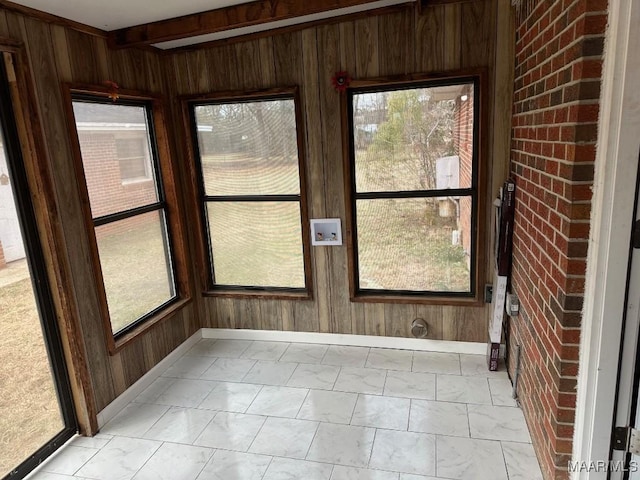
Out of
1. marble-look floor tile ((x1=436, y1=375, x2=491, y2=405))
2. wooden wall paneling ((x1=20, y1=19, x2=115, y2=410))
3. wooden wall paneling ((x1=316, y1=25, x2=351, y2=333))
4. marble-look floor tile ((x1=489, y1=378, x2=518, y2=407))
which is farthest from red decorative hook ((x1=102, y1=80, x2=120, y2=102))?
marble-look floor tile ((x1=489, y1=378, x2=518, y2=407))

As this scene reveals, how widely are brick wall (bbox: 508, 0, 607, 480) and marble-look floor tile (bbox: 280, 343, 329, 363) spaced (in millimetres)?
1485

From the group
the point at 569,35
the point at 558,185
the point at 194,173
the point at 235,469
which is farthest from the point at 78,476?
the point at 569,35

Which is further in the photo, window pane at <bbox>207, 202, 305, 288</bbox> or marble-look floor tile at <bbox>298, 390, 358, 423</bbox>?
window pane at <bbox>207, 202, 305, 288</bbox>

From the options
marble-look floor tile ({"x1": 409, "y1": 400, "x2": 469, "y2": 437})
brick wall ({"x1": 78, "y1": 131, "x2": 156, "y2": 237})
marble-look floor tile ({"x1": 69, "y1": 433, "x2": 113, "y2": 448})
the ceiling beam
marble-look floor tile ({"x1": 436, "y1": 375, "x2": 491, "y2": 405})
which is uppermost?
the ceiling beam

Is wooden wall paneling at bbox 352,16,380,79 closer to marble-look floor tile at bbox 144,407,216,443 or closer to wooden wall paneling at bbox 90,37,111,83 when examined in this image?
wooden wall paneling at bbox 90,37,111,83

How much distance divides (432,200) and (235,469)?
2137mm

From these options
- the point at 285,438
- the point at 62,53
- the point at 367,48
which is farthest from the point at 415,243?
the point at 62,53

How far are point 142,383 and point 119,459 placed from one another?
73 centimetres

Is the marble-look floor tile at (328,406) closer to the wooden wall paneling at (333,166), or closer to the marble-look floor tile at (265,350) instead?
the marble-look floor tile at (265,350)

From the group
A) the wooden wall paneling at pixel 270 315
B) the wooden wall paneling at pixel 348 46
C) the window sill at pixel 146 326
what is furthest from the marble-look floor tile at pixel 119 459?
the wooden wall paneling at pixel 348 46

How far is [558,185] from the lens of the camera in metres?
1.81

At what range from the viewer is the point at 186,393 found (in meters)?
3.04

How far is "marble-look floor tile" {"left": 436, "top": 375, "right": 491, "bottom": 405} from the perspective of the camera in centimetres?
278

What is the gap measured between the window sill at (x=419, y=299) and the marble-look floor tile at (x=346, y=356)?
0.40m
